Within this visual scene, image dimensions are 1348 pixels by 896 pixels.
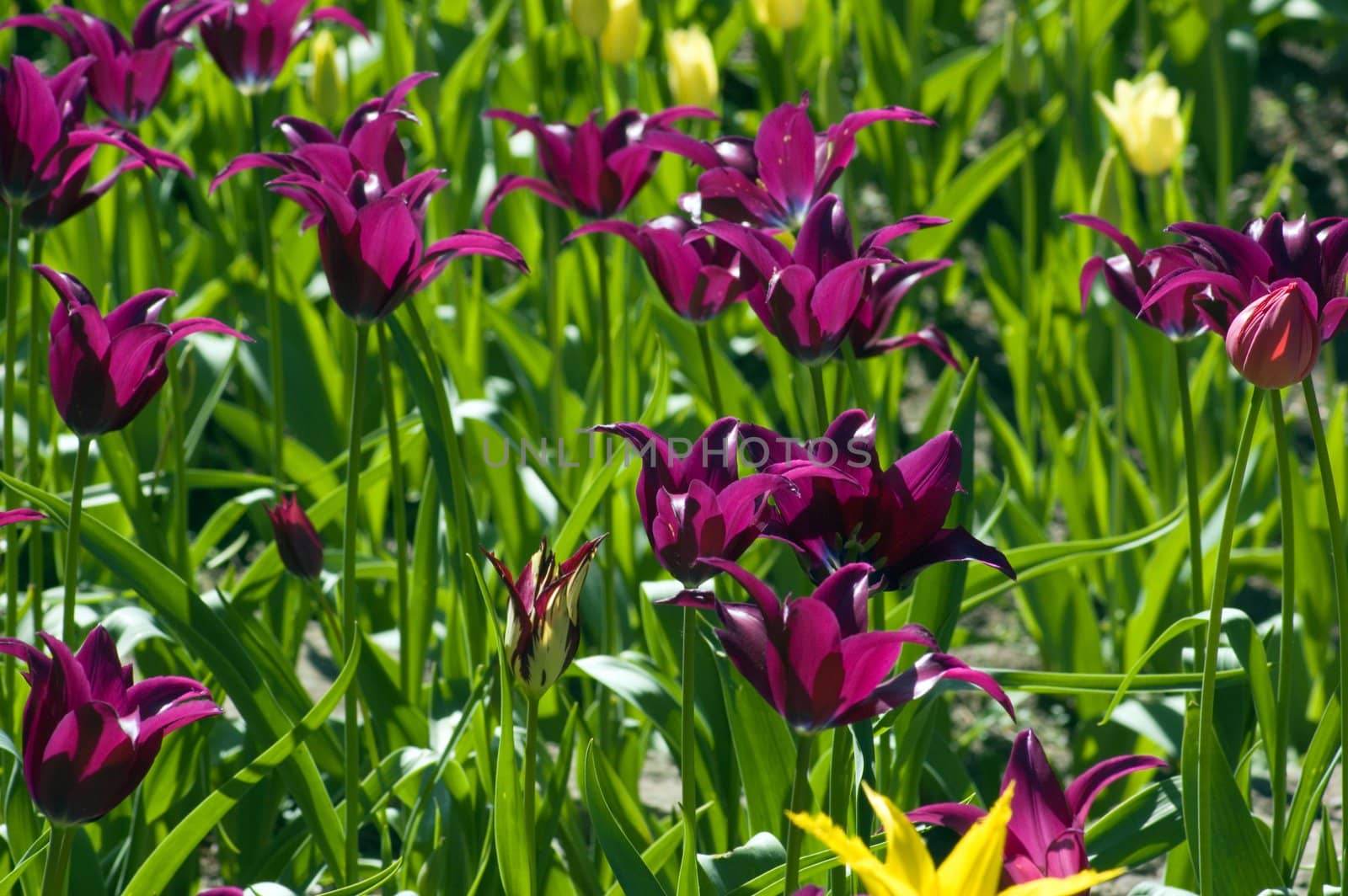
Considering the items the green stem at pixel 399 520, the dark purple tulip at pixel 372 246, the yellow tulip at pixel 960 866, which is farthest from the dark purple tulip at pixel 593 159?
the yellow tulip at pixel 960 866

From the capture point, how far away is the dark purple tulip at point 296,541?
55.4 inches

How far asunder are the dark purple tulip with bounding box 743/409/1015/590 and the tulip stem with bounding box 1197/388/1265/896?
7.1 inches

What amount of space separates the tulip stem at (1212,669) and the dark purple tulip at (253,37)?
1.28 meters

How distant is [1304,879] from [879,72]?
175 centimetres

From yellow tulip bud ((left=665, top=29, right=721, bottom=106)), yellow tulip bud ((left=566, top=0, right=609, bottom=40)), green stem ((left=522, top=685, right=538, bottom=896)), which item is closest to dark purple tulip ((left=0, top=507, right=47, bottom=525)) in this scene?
green stem ((left=522, top=685, right=538, bottom=896))

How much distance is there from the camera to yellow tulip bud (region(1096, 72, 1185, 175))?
2.17 metres

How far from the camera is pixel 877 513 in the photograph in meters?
0.94

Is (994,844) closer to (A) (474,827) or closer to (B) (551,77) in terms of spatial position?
(A) (474,827)

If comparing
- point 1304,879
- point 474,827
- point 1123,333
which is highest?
point 1123,333

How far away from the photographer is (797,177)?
140cm

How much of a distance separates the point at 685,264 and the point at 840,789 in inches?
23.9

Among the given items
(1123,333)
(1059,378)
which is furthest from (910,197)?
(1123,333)

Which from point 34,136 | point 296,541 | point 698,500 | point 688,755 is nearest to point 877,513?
point 698,500

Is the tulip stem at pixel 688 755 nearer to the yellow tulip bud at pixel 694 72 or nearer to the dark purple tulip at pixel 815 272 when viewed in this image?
the dark purple tulip at pixel 815 272
